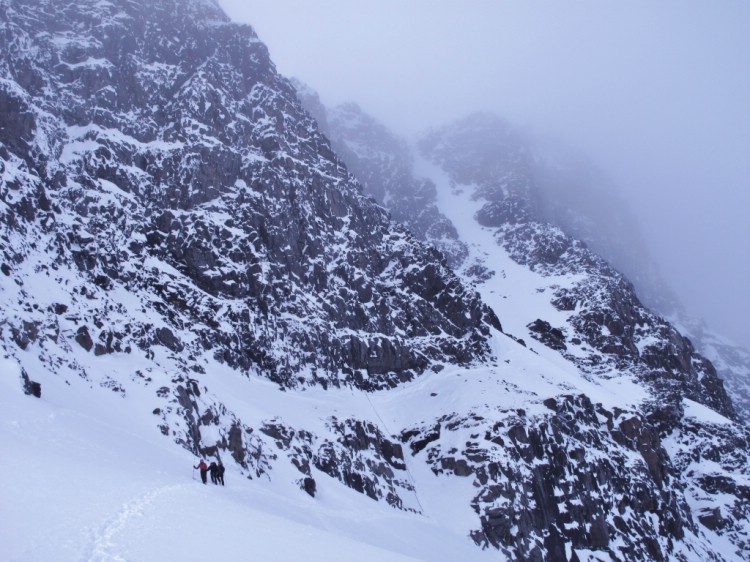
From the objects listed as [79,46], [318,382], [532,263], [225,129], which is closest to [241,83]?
[225,129]

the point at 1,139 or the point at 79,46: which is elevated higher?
the point at 79,46

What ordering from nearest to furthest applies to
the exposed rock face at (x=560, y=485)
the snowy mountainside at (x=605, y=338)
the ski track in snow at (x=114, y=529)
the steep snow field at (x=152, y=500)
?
the ski track in snow at (x=114, y=529) → the steep snow field at (x=152, y=500) → the exposed rock face at (x=560, y=485) → the snowy mountainside at (x=605, y=338)

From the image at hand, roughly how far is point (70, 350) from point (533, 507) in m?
51.9

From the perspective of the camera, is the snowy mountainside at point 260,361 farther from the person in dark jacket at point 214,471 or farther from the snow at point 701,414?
the person in dark jacket at point 214,471

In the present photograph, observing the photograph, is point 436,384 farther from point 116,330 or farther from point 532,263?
point 532,263

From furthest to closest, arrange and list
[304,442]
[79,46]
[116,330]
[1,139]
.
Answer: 1. [79,46]
2. [1,139]
3. [304,442]
4. [116,330]

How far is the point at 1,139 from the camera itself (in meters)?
63.4

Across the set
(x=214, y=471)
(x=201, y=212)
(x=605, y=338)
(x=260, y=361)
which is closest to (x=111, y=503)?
(x=214, y=471)

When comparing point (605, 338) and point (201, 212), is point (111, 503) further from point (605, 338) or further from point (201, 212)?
point (605, 338)

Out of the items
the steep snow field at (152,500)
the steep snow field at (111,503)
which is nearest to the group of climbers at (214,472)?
the steep snow field at (152,500)

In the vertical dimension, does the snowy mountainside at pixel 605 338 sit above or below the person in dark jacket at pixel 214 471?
above

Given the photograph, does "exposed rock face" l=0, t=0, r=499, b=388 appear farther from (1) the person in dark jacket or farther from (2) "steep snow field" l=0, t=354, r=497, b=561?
(1) the person in dark jacket

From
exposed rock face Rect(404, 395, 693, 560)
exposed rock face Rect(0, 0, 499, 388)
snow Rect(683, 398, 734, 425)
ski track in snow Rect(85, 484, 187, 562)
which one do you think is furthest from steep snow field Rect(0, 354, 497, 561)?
snow Rect(683, 398, 734, 425)

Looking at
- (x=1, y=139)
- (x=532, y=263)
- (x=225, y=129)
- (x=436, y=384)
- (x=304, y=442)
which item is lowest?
(x=304, y=442)
